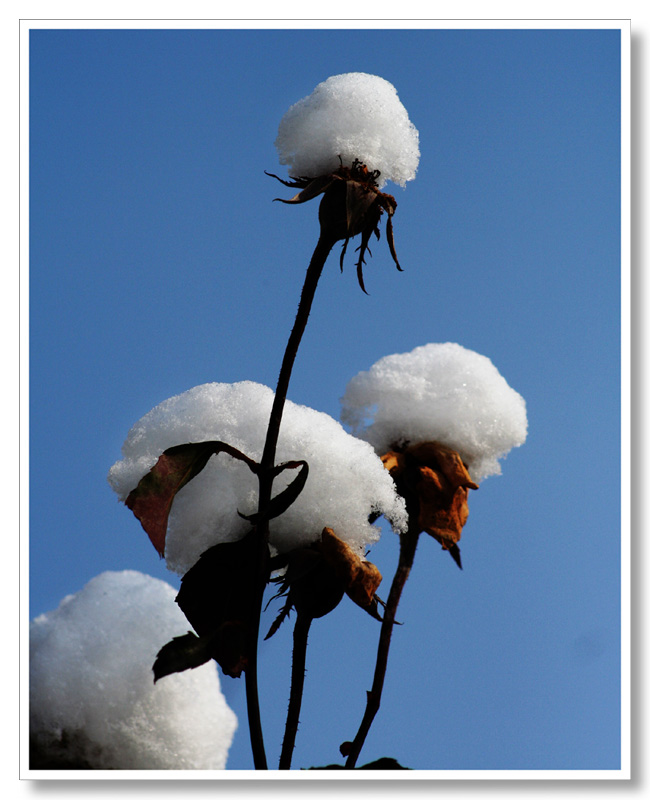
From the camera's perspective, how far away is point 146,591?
65 centimetres

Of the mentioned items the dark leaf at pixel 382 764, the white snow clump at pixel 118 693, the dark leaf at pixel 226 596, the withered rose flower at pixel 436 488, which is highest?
the withered rose flower at pixel 436 488

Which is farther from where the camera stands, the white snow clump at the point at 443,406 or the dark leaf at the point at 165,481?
the white snow clump at the point at 443,406

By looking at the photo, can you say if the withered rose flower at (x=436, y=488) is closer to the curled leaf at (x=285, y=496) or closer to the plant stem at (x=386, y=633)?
the plant stem at (x=386, y=633)

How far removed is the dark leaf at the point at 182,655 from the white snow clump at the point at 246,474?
53 millimetres

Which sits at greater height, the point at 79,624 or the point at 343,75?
the point at 343,75

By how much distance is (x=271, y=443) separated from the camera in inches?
18.3

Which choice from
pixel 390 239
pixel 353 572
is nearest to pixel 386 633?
pixel 353 572

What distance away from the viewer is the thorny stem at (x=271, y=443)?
1.51ft

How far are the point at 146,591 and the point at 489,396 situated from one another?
33 centimetres

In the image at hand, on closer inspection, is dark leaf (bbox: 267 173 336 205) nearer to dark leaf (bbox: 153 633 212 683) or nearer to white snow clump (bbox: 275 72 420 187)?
white snow clump (bbox: 275 72 420 187)

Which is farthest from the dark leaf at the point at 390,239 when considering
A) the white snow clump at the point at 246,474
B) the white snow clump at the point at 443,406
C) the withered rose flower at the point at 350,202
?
the white snow clump at the point at 443,406
